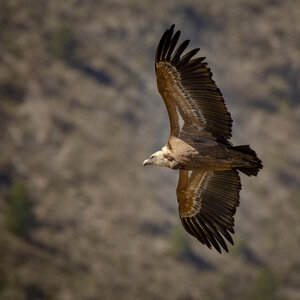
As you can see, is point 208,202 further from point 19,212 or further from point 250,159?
point 19,212

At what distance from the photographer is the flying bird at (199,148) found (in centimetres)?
1059

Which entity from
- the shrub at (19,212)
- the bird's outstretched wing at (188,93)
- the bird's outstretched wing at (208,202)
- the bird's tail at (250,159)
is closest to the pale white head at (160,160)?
the bird's outstretched wing at (188,93)

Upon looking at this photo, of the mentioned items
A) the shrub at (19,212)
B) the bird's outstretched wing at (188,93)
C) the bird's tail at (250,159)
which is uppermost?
the bird's outstretched wing at (188,93)

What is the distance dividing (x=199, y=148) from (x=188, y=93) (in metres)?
1.28

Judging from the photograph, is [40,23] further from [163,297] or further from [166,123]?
[163,297]

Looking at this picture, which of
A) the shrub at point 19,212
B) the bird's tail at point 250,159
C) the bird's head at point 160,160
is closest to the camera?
the bird's tail at point 250,159

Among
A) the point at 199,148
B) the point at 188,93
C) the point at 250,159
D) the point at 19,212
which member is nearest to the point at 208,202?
the point at 199,148

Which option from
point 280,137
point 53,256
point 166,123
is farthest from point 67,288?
point 280,137

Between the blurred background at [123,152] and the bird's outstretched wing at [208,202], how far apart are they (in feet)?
95.8

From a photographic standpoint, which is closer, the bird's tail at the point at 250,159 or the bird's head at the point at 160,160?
the bird's tail at the point at 250,159

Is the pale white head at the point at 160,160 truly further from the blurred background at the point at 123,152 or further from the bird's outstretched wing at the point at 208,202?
the blurred background at the point at 123,152

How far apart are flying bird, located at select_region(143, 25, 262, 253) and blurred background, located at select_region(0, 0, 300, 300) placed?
96.4ft

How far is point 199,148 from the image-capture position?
37.1ft

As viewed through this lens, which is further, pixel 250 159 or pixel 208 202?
pixel 208 202
